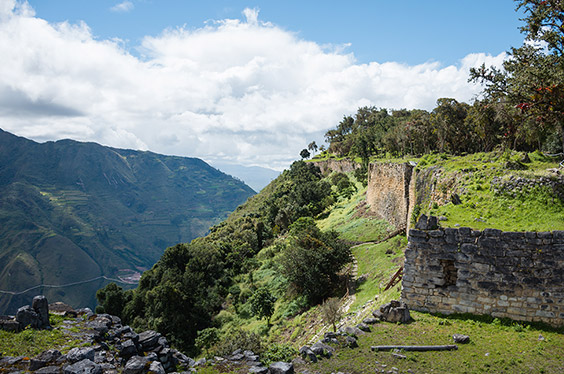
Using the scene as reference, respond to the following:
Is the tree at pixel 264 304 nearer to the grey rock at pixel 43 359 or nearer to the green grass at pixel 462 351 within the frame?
the green grass at pixel 462 351

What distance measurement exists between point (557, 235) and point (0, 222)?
257m

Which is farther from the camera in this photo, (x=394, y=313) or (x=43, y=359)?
(x=394, y=313)

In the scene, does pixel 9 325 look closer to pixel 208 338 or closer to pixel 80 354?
pixel 80 354

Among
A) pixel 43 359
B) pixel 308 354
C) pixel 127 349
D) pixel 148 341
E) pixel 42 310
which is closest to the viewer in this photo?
pixel 43 359

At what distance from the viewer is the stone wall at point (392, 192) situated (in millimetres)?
28327

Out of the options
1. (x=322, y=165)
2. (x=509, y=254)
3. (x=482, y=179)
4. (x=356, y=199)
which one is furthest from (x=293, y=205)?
(x=509, y=254)

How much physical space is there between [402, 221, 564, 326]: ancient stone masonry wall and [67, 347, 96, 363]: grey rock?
1037 cm

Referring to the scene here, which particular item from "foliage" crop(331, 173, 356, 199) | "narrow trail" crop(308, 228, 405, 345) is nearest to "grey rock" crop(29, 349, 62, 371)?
"narrow trail" crop(308, 228, 405, 345)

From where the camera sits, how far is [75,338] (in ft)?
29.9

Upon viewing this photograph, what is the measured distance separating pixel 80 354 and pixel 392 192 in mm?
29882

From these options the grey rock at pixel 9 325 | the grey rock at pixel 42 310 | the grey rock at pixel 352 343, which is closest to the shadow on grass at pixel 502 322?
the grey rock at pixel 352 343

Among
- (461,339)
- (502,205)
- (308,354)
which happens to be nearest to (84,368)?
(308,354)

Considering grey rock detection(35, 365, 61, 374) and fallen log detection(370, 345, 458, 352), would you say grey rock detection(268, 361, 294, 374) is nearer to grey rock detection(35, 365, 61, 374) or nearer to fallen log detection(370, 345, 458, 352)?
fallen log detection(370, 345, 458, 352)

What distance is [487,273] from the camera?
1075 centimetres
